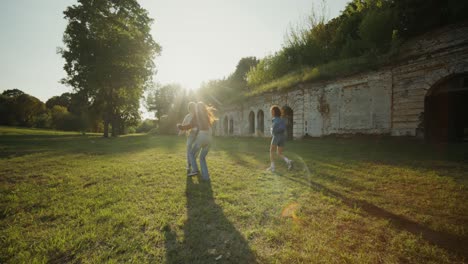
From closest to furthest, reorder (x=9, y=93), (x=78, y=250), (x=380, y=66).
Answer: (x=78, y=250) → (x=380, y=66) → (x=9, y=93)

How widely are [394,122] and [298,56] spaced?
1458cm

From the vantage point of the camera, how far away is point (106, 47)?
2109 centimetres

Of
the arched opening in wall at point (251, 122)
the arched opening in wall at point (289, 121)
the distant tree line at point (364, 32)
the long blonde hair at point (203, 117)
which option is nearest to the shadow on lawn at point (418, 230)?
the long blonde hair at point (203, 117)

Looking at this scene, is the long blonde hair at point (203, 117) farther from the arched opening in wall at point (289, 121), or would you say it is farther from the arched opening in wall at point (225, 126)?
the arched opening in wall at point (225, 126)

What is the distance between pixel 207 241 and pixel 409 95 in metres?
13.5

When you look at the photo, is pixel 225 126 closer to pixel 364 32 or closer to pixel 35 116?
pixel 364 32

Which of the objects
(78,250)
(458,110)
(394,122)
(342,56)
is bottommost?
(78,250)

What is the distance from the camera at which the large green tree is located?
66.3ft

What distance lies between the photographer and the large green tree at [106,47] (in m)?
20.2

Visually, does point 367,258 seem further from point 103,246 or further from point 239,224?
point 103,246

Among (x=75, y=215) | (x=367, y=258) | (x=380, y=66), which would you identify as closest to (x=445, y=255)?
(x=367, y=258)

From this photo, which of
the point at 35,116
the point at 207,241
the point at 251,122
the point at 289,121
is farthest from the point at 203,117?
the point at 35,116

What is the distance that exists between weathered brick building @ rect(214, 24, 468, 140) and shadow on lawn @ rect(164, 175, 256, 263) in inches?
495

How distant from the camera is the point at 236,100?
23984mm
